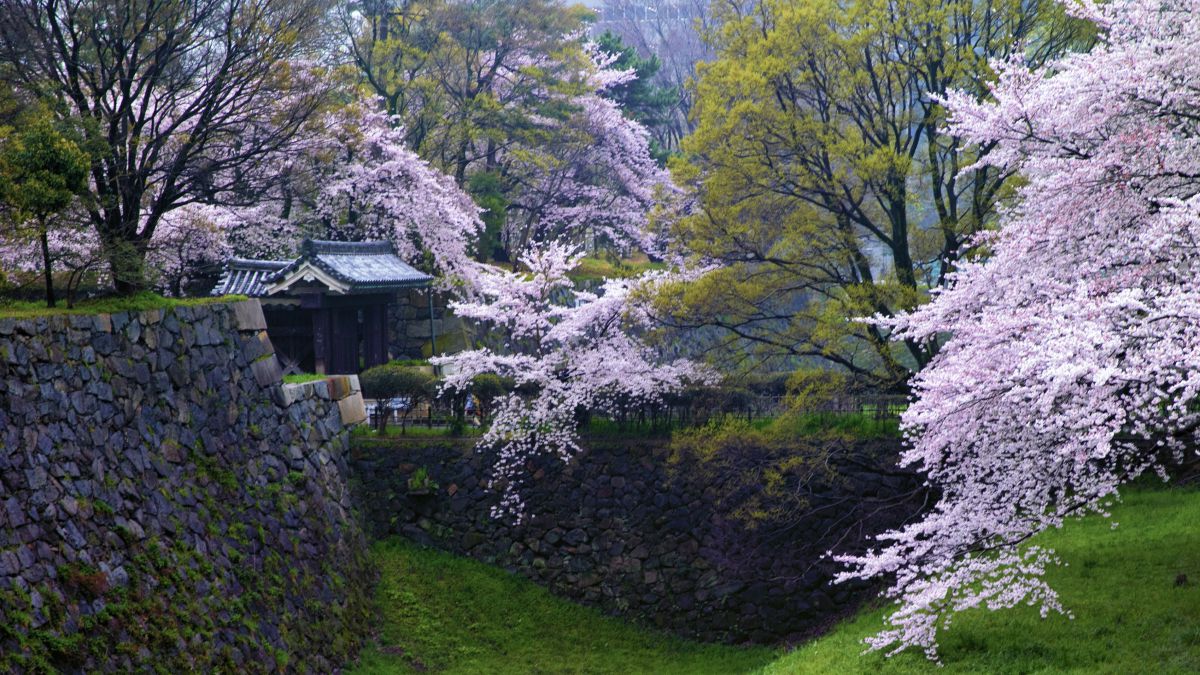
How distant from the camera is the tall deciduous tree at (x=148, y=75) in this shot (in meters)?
14.2

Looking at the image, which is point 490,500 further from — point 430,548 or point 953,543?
point 953,543

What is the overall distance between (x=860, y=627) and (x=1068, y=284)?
257 inches

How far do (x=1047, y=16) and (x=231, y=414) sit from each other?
1284cm

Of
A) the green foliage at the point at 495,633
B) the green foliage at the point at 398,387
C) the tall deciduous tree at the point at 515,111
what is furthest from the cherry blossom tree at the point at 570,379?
the tall deciduous tree at the point at 515,111

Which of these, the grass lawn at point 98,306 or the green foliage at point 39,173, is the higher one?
the green foliage at point 39,173

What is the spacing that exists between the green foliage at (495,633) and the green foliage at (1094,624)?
2.47 m

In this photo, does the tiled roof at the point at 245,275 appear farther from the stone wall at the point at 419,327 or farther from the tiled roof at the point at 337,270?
the stone wall at the point at 419,327

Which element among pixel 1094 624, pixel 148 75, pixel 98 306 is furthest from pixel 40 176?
pixel 1094 624

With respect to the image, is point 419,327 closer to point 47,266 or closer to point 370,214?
point 370,214

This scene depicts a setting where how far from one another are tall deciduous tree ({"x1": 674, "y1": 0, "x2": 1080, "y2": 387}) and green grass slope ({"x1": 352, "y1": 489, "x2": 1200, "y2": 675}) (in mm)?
3699

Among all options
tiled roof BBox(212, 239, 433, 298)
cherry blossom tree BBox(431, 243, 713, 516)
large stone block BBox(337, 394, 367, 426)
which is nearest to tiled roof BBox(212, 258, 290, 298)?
tiled roof BBox(212, 239, 433, 298)

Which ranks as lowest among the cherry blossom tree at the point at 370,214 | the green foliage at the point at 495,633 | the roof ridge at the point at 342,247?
the green foliage at the point at 495,633

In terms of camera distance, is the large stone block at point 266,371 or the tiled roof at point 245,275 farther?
the tiled roof at point 245,275

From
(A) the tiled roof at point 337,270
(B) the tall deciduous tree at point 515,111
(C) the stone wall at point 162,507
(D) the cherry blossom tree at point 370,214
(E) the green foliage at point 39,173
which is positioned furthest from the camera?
(B) the tall deciduous tree at point 515,111
